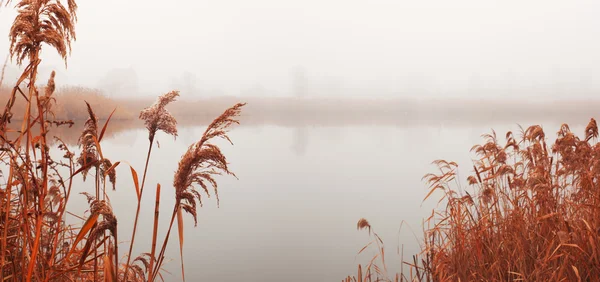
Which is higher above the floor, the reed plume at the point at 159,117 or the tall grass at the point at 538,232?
the reed plume at the point at 159,117

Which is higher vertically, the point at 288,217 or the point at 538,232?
the point at 288,217

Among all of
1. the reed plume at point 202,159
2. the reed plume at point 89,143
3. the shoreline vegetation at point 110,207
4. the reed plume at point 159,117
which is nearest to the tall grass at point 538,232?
the shoreline vegetation at point 110,207

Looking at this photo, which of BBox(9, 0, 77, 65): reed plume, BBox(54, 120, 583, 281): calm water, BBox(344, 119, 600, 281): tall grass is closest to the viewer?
BBox(9, 0, 77, 65): reed plume

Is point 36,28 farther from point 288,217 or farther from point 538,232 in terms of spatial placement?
point 288,217

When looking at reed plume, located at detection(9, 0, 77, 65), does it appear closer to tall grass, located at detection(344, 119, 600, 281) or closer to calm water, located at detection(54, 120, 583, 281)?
tall grass, located at detection(344, 119, 600, 281)

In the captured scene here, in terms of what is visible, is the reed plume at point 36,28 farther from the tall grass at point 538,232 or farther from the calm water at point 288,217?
the calm water at point 288,217

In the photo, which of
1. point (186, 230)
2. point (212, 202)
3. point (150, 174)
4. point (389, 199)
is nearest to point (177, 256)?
point (186, 230)

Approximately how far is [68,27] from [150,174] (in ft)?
42.6

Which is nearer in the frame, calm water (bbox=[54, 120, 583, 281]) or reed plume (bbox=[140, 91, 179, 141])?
reed plume (bbox=[140, 91, 179, 141])

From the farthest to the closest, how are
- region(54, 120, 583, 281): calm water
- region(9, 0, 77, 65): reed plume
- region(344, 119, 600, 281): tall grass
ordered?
region(54, 120, 583, 281): calm water
region(344, 119, 600, 281): tall grass
region(9, 0, 77, 65): reed plume

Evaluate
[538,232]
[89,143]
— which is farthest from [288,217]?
[89,143]

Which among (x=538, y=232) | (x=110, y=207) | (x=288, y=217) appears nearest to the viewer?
(x=110, y=207)

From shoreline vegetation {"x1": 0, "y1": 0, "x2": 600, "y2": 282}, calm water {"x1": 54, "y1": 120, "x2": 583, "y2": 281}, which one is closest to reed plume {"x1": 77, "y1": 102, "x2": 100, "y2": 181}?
shoreline vegetation {"x1": 0, "y1": 0, "x2": 600, "y2": 282}

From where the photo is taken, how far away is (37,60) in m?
1.68
